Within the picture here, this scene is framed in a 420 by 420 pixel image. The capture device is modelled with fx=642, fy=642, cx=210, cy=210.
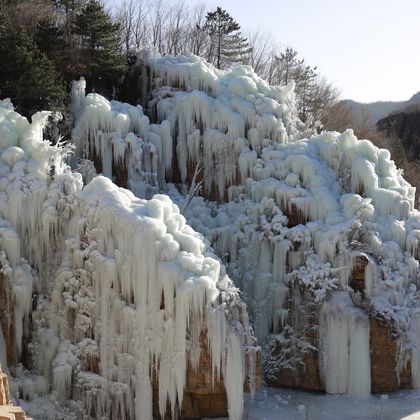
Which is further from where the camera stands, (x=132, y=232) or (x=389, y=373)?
(x=389, y=373)

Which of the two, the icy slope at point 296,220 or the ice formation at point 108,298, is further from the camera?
the icy slope at point 296,220

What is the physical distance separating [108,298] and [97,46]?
28.5ft

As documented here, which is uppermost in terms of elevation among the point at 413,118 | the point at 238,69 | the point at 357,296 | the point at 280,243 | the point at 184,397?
the point at 413,118

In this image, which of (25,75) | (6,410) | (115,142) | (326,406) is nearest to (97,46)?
(25,75)

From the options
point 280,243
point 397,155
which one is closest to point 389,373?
point 280,243

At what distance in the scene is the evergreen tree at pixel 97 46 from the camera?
57.1 feet

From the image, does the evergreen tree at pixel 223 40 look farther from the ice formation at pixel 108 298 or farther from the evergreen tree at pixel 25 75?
the ice formation at pixel 108 298

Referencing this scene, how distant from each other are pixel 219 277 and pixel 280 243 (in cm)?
324

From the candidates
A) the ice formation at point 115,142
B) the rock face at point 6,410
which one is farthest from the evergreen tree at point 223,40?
the rock face at point 6,410

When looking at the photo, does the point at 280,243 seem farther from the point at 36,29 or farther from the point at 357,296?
the point at 36,29

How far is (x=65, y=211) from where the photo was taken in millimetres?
12312

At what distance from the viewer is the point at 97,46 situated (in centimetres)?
1778

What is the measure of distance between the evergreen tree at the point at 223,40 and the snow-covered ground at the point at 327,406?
1784 centimetres

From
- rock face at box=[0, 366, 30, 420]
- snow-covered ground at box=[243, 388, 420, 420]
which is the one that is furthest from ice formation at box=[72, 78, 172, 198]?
rock face at box=[0, 366, 30, 420]
